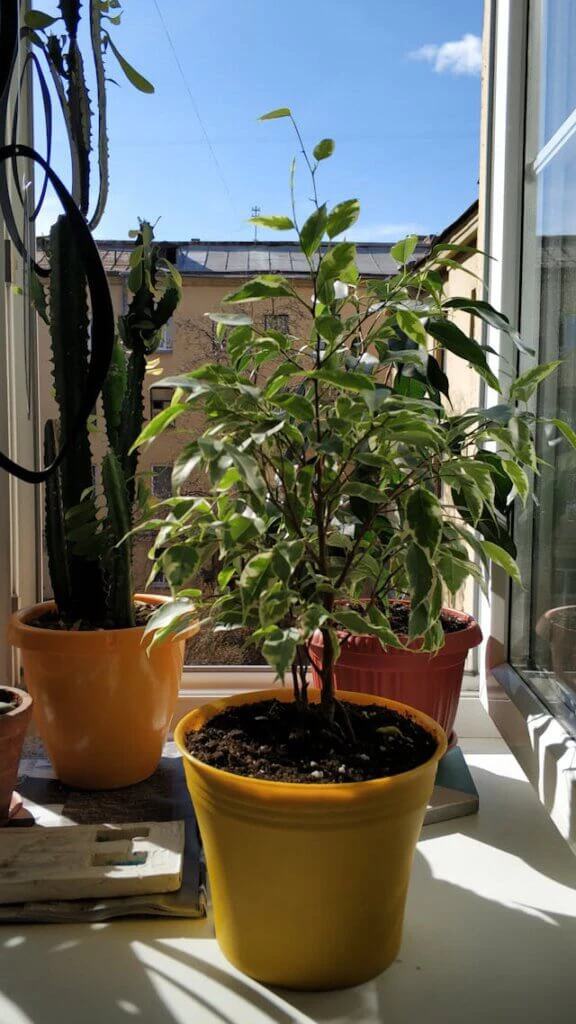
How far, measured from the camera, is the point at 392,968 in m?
0.68

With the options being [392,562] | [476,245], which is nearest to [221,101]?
[476,245]

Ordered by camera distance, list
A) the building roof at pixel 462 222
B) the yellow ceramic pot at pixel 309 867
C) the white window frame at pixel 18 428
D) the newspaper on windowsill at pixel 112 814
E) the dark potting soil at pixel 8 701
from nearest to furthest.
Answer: the yellow ceramic pot at pixel 309 867 → the newspaper on windowsill at pixel 112 814 → the dark potting soil at pixel 8 701 → the white window frame at pixel 18 428 → the building roof at pixel 462 222

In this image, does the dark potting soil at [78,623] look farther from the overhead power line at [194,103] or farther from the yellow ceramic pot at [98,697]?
the overhead power line at [194,103]

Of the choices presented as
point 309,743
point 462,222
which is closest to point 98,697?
point 309,743

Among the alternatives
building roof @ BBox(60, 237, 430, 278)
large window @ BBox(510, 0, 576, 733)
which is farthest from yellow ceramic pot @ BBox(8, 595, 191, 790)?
building roof @ BBox(60, 237, 430, 278)

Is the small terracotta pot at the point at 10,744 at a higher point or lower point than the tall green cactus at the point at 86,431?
lower

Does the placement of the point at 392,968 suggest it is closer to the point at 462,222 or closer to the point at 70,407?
the point at 70,407

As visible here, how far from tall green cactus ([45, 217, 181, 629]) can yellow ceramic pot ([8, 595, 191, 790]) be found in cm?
7

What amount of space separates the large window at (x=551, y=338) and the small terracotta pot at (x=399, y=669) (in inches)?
5.4

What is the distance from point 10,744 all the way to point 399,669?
44 centimetres

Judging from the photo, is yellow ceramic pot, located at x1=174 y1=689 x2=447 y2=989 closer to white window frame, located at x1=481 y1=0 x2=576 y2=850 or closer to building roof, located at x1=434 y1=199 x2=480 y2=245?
white window frame, located at x1=481 y1=0 x2=576 y2=850

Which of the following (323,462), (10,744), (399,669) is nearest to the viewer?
(323,462)

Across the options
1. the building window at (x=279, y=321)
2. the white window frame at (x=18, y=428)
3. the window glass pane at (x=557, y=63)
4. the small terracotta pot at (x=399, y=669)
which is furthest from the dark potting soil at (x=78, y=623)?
the window glass pane at (x=557, y=63)

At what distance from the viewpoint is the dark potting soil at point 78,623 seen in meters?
0.98
